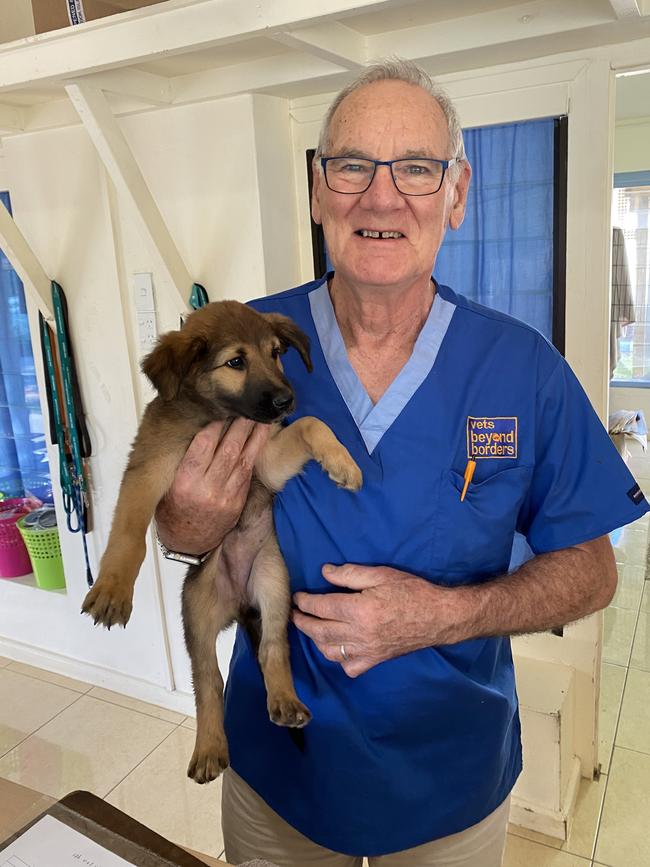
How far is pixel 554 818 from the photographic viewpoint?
7.55 feet

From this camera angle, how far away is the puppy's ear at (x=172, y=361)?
4.25 feet

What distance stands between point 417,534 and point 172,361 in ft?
1.77

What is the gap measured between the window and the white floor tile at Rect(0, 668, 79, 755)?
4.75 meters

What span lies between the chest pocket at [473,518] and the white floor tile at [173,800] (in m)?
1.67

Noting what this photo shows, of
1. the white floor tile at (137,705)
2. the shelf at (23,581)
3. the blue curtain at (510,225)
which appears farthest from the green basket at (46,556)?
the blue curtain at (510,225)

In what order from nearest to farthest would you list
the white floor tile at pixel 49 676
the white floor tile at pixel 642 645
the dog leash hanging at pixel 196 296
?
the dog leash hanging at pixel 196 296 < the white floor tile at pixel 642 645 < the white floor tile at pixel 49 676

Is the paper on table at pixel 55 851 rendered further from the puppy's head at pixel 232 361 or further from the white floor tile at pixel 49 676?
the white floor tile at pixel 49 676

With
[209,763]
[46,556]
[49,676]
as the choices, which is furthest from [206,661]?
[49,676]

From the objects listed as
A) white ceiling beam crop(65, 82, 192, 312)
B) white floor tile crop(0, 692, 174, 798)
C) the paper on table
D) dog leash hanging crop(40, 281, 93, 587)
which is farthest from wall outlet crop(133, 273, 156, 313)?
Result: the paper on table

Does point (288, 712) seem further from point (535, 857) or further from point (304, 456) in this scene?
point (535, 857)

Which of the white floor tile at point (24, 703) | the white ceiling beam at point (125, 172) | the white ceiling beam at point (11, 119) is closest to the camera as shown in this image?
the white ceiling beam at point (125, 172)

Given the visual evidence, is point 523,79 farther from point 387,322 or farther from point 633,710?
point 633,710

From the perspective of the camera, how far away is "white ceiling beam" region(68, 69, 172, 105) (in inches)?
79.6

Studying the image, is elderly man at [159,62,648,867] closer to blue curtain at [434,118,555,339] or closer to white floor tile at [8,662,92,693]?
blue curtain at [434,118,555,339]
